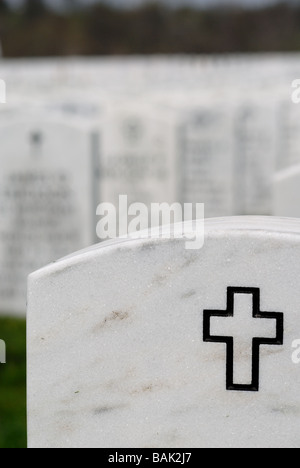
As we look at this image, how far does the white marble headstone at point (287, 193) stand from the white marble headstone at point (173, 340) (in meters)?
0.91

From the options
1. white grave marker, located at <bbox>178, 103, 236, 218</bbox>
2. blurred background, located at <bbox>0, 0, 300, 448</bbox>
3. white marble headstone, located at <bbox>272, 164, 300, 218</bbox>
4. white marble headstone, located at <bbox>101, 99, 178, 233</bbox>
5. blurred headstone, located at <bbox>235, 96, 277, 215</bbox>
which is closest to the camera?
white marble headstone, located at <bbox>272, 164, 300, 218</bbox>

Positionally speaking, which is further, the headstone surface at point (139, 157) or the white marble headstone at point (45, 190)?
the headstone surface at point (139, 157)

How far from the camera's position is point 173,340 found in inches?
51.1

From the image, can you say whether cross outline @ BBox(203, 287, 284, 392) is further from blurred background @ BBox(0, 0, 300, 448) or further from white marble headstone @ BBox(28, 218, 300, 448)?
blurred background @ BBox(0, 0, 300, 448)

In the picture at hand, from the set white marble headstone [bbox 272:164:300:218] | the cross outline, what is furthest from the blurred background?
the cross outline

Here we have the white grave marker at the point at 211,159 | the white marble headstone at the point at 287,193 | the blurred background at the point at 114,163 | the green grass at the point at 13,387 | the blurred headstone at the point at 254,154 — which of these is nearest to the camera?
the white marble headstone at the point at 287,193

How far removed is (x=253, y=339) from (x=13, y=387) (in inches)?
94.3

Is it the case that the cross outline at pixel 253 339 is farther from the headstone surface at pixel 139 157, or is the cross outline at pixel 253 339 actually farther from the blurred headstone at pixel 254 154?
the blurred headstone at pixel 254 154

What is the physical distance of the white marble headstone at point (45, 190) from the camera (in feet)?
14.3

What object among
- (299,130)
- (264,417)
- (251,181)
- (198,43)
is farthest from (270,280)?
(198,43)

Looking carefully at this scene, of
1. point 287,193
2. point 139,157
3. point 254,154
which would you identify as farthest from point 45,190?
point 287,193

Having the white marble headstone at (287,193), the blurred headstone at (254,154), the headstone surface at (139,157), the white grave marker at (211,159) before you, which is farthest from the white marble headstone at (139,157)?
the white marble headstone at (287,193)

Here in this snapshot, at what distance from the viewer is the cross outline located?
1264 millimetres

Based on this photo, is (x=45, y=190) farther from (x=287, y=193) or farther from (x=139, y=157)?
(x=287, y=193)
